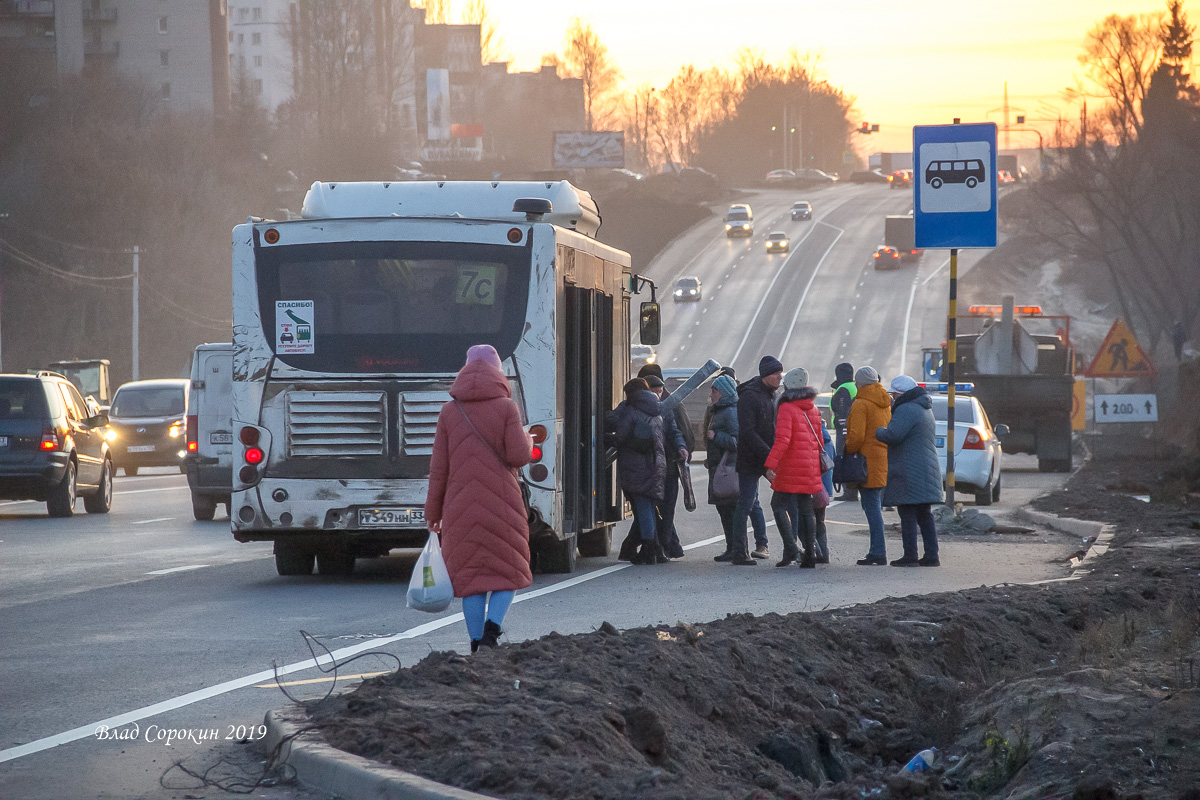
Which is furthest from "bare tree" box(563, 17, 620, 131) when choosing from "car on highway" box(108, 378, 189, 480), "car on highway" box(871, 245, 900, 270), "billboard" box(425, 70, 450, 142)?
"car on highway" box(108, 378, 189, 480)

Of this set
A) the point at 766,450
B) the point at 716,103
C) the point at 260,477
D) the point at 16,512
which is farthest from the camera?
the point at 716,103

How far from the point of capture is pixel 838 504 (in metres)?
23.0

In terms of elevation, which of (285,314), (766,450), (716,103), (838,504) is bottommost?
(838,504)

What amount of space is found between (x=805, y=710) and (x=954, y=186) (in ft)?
39.2

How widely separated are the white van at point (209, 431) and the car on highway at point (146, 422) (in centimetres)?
1244

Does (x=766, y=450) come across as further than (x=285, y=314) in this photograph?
Yes

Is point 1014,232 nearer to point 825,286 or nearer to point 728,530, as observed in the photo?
point 825,286

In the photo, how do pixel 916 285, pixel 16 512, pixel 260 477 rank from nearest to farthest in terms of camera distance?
pixel 260 477
pixel 16 512
pixel 916 285

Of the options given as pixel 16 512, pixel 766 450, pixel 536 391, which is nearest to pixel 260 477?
pixel 536 391

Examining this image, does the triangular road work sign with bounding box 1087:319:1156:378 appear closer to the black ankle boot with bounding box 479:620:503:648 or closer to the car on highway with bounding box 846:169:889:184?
the black ankle boot with bounding box 479:620:503:648

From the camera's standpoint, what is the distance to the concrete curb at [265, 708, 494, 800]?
16.6 ft

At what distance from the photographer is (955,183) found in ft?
58.1

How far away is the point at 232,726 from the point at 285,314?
5.94m

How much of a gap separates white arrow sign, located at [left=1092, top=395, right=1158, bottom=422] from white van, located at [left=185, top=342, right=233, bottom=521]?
16033mm
